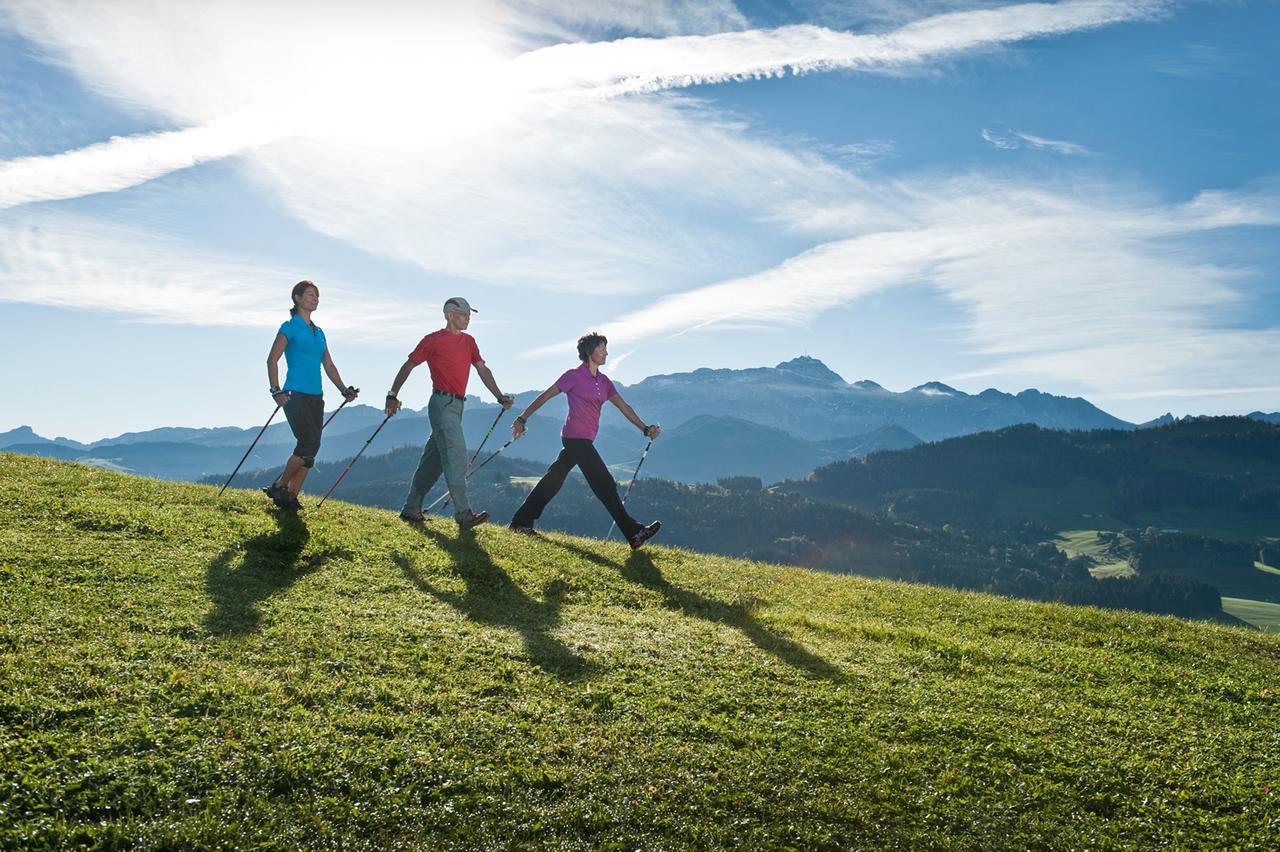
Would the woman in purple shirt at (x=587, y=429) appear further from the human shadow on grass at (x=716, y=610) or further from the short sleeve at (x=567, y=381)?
the human shadow on grass at (x=716, y=610)

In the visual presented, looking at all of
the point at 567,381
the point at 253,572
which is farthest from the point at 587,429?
the point at 253,572

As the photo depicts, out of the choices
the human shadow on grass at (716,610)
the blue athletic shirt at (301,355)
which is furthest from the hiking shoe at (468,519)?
the blue athletic shirt at (301,355)

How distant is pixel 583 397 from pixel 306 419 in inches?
217

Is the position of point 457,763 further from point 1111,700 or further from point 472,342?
point 472,342

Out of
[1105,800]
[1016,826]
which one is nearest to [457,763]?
[1016,826]

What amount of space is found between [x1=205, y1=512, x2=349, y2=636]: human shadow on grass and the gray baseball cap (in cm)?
504

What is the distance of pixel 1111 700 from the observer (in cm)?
880

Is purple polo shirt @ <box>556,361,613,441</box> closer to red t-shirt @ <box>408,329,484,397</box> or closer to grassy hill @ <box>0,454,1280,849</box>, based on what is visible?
red t-shirt @ <box>408,329,484,397</box>

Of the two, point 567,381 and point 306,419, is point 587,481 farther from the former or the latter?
point 306,419

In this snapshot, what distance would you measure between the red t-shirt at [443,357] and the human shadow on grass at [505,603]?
3241 millimetres

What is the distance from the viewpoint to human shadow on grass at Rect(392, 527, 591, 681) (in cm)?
859

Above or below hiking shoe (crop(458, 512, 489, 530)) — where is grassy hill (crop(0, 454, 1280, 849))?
below

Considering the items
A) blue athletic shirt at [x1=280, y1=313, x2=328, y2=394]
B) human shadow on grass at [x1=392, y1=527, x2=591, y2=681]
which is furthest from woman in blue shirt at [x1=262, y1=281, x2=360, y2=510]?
human shadow on grass at [x1=392, y1=527, x2=591, y2=681]

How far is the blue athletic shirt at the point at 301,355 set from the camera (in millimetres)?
14562
